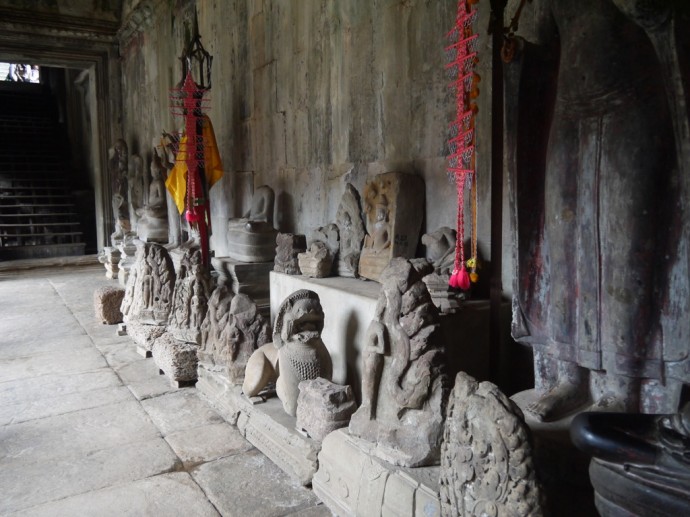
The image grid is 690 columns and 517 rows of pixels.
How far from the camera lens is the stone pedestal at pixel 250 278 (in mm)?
5859

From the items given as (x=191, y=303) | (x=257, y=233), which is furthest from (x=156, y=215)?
(x=191, y=303)

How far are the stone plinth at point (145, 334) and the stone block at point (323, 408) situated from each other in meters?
2.73

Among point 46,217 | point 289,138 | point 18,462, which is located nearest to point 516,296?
point 18,462

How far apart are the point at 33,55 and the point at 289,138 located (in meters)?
8.67

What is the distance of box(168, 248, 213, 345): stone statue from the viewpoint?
4984mm

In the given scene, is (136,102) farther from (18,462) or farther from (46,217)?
(18,462)

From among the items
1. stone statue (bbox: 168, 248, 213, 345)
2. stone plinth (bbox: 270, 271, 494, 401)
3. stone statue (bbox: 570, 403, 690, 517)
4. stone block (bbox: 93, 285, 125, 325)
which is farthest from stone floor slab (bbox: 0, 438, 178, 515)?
stone block (bbox: 93, 285, 125, 325)

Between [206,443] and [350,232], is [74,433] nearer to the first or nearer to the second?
[206,443]

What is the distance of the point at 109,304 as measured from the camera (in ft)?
22.4

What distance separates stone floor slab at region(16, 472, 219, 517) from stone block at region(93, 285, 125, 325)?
4.11m

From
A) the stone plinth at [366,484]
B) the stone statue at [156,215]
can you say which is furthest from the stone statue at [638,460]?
the stone statue at [156,215]

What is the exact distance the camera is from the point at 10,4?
11250mm

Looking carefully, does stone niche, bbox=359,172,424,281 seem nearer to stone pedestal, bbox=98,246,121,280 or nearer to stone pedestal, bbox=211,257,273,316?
stone pedestal, bbox=211,257,273,316

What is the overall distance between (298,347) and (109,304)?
4.17 m
